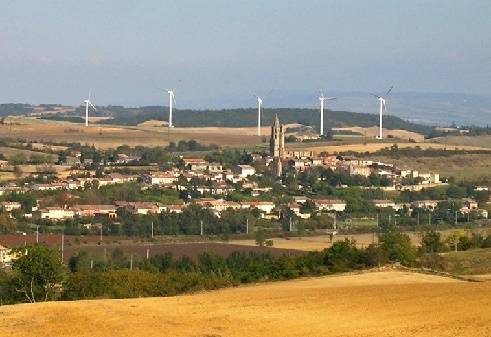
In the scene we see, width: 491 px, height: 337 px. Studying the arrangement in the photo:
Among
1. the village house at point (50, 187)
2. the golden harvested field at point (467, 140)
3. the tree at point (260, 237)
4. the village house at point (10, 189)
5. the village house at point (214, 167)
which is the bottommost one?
the tree at point (260, 237)

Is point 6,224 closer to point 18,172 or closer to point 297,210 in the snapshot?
point 297,210

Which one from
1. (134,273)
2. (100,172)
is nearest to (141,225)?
(100,172)

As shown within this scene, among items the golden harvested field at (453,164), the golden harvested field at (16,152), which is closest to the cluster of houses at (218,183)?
the golden harvested field at (453,164)

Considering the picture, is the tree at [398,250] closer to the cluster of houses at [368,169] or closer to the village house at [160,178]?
the village house at [160,178]

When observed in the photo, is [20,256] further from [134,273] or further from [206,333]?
[206,333]

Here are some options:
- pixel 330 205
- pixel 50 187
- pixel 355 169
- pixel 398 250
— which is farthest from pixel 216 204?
pixel 398 250
